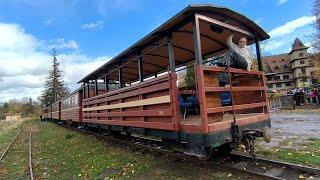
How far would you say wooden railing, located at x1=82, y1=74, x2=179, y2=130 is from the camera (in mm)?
6055

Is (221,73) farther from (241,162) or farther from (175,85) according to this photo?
(241,162)

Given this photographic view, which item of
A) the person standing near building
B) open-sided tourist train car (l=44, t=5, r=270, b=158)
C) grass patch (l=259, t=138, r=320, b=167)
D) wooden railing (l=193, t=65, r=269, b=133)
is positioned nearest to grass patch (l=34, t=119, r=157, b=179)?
open-sided tourist train car (l=44, t=5, r=270, b=158)

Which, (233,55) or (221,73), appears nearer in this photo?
(221,73)

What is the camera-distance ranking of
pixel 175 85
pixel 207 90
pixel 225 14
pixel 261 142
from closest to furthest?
1. pixel 207 90
2. pixel 175 85
3. pixel 225 14
4. pixel 261 142

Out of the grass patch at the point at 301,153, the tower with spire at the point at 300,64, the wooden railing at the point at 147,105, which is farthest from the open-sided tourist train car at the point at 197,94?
the tower with spire at the point at 300,64

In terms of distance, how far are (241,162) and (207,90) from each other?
6.85 ft

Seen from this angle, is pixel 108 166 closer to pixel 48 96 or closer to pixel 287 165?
pixel 287 165

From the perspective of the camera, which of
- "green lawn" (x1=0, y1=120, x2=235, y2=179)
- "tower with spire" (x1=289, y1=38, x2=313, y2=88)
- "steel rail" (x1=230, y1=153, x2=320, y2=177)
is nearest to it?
"steel rail" (x1=230, y1=153, x2=320, y2=177)

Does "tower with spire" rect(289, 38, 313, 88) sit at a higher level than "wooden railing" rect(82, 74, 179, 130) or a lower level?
higher

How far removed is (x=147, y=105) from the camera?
23.3 ft

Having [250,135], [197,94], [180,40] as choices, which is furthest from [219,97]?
[180,40]

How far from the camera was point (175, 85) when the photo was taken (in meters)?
5.97

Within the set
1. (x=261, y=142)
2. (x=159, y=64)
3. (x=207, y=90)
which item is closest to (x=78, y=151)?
(x=159, y=64)

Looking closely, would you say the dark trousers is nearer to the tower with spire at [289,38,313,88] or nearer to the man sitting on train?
the man sitting on train
